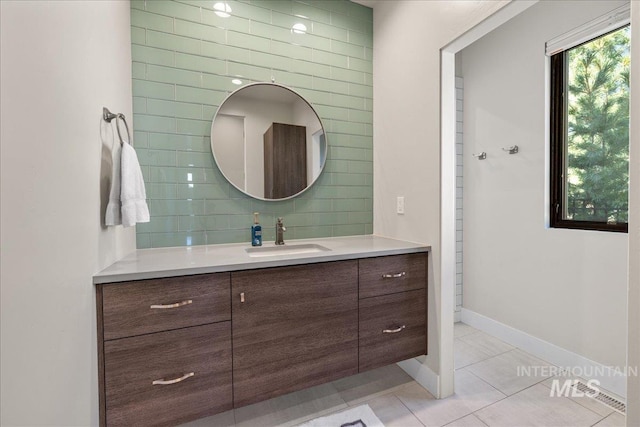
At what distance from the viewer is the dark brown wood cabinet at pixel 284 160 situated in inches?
80.7

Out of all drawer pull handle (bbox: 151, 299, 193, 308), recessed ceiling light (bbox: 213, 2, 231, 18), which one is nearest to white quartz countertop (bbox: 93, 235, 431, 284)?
drawer pull handle (bbox: 151, 299, 193, 308)

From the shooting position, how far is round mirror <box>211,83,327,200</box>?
6.34 ft

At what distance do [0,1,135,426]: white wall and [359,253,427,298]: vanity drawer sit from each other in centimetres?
125

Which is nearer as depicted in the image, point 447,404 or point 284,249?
point 447,404

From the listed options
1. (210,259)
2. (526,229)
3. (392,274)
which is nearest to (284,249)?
(210,259)

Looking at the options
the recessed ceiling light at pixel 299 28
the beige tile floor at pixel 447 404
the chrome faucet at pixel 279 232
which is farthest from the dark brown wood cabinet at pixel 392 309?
the recessed ceiling light at pixel 299 28

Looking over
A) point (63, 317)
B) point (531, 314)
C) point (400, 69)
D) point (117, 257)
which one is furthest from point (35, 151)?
point (531, 314)

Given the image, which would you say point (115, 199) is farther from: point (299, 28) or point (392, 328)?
point (299, 28)

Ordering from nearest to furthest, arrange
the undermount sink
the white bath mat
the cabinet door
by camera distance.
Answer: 1. the cabinet door
2. the white bath mat
3. the undermount sink

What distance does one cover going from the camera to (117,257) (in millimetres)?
1405

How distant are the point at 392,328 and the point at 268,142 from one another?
150cm

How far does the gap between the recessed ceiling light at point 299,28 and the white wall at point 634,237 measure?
5.90ft

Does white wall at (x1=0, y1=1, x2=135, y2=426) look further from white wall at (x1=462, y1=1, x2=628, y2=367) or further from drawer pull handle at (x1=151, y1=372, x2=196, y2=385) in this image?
white wall at (x1=462, y1=1, x2=628, y2=367)

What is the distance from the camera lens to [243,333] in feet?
4.45
